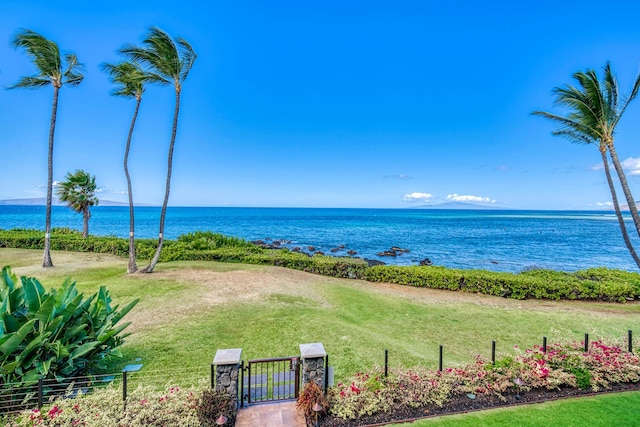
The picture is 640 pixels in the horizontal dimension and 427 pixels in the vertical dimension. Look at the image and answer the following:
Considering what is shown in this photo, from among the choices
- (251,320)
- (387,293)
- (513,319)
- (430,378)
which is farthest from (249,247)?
(430,378)

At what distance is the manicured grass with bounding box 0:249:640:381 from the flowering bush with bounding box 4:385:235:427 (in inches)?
63.6

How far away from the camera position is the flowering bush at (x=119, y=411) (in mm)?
4055

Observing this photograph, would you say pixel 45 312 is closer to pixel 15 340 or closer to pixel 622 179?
pixel 15 340

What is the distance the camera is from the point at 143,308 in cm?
955

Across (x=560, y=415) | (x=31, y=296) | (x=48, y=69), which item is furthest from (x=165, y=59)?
(x=560, y=415)

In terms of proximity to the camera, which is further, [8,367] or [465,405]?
[465,405]

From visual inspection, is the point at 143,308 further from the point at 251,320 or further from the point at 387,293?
the point at 387,293

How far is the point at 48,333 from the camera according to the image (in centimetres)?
465

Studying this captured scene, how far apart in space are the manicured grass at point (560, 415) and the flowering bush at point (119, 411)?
3250 mm

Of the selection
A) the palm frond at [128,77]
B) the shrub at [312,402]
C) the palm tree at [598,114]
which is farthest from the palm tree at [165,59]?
the palm tree at [598,114]

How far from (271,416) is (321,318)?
14.5 ft

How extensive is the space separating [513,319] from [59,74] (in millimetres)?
20907

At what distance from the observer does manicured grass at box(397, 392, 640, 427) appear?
459 cm

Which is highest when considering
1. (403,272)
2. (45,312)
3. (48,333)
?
(45,312)
